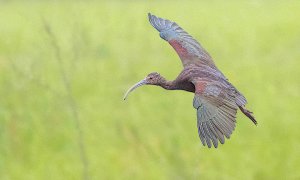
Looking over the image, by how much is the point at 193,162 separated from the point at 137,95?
238cm

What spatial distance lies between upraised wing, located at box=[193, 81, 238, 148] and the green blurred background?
1.78 m

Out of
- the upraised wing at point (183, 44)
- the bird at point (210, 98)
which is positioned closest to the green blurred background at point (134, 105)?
the upraised wing at point (183, 44)

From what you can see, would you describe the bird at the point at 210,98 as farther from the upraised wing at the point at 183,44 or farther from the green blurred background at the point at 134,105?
the green blurred background at the point at 134,105

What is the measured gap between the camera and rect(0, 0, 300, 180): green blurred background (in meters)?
8.71

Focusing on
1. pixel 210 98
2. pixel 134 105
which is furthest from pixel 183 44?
pixel 134 105

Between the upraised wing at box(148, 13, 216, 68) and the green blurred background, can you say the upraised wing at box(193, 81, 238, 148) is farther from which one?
the green blurred background

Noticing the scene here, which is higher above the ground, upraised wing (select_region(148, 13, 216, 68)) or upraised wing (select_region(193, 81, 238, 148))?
upraised wing (select_region(148, 13, 216, 68))

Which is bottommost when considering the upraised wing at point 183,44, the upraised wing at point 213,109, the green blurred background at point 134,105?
the upraised wing at point 213,109

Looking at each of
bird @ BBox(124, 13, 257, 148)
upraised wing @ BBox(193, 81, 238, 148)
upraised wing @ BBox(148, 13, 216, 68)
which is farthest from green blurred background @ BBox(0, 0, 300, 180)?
upraised wing @ BBox(193, 81, 238, 148)

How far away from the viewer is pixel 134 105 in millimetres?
10688

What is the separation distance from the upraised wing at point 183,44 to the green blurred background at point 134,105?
814 millimetres

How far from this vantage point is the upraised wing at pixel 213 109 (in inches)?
151

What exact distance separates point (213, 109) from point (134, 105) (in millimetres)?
6746

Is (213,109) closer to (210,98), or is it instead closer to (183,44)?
(210,98)
